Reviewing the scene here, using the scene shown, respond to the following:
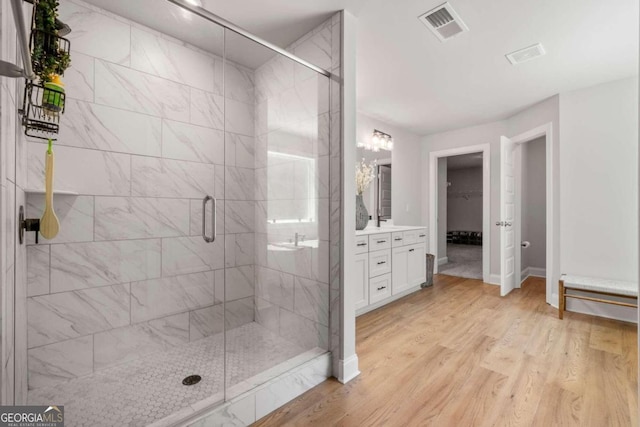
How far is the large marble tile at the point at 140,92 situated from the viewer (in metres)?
1.83

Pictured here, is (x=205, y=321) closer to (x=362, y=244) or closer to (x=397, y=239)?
(x=362, y=244)

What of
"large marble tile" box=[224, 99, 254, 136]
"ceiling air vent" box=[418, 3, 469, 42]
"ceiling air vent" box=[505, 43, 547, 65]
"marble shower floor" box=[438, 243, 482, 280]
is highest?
"ceiling air vent" box=[505, 43, 547, 65]

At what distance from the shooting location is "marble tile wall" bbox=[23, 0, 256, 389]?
1726mm

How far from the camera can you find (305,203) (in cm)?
222

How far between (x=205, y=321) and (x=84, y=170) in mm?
1315

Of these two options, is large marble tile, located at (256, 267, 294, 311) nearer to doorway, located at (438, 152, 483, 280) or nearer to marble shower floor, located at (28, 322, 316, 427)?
marble shower floor, located at (28, 322, 316, 427)

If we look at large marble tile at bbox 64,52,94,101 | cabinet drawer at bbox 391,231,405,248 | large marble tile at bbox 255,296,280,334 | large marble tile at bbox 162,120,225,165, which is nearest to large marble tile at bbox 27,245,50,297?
large marble tile at bbox 64,52,94,101

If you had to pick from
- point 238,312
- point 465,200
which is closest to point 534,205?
point 465,200

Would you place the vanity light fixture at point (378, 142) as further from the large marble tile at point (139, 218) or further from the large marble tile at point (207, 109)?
the large marble tile at point (139, 218)

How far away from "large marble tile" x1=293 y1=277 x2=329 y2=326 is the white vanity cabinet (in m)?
0.80

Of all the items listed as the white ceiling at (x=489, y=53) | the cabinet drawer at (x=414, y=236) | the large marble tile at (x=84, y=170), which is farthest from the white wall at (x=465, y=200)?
the large marble tile at (x=84, y=170)

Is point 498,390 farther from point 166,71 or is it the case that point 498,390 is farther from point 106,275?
point 166,71

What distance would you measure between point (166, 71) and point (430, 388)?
110 inches

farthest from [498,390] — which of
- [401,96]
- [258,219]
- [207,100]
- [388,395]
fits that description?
[401,96]
